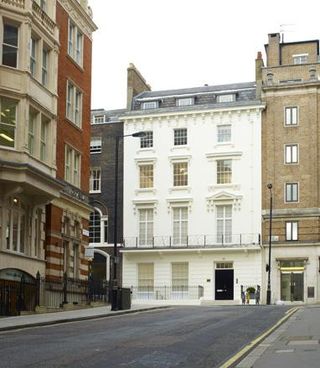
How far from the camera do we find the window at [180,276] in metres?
60.6

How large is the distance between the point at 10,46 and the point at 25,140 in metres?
3.93

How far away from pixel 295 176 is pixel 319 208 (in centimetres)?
338

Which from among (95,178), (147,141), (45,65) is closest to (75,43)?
(45,65)

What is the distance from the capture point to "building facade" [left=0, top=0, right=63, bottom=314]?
28.5 m

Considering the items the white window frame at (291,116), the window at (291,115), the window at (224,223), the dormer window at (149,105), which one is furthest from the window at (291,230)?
the dormer window at (149,105)

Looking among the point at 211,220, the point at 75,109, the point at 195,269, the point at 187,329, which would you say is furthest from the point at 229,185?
the point at 187,329

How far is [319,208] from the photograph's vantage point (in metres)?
58.8

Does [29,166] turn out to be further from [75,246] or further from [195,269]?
[195,269]

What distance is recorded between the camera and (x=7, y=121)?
2892cm

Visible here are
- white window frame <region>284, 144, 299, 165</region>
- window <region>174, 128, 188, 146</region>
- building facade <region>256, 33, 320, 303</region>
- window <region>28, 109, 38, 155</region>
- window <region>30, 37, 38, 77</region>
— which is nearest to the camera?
window <region>28, 109, 38, 155</region>

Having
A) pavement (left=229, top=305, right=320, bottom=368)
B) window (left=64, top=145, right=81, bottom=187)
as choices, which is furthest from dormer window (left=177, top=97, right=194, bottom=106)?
pavement (left=229, top=305, right=320, bottom=368)

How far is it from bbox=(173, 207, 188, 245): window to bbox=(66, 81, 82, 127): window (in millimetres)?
24703

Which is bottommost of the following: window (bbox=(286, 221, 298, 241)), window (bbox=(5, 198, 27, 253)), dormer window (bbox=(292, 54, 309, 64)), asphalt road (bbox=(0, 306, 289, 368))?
asphalt road (bbox=(0, 306, 289, 368))

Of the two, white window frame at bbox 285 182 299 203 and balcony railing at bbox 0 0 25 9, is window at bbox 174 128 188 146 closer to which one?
white window frame at bbox 285 182 299 203
